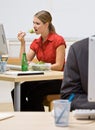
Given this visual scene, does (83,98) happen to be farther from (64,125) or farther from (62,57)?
A: (62,57)

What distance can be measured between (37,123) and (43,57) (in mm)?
2370

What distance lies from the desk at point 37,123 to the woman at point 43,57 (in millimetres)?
1893

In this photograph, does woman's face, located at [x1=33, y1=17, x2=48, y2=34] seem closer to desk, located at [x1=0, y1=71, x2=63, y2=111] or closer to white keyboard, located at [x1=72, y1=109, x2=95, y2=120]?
desk, located at [x1=0, y1=71, x2=63, y2=111]

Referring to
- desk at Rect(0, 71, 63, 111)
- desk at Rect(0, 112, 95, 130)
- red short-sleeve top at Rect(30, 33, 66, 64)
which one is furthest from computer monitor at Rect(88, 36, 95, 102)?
red short-sleeve top at Rect(30, 33, 66, 64)

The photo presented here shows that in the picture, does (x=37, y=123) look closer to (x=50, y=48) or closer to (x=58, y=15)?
(x=50, y=48)

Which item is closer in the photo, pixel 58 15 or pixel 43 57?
pixel 43 57

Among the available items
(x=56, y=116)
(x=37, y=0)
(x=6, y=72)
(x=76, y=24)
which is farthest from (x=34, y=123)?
(x=37, y=0)

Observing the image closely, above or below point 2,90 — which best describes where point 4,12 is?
above

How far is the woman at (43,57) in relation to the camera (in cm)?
378

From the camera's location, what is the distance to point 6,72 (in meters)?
3.46

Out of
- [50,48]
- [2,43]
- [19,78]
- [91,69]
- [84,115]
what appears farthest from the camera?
[50,48]

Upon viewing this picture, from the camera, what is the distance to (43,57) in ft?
Answer: 13.3

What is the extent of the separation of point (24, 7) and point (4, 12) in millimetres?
342

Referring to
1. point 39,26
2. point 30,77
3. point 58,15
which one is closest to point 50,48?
point 39,26
